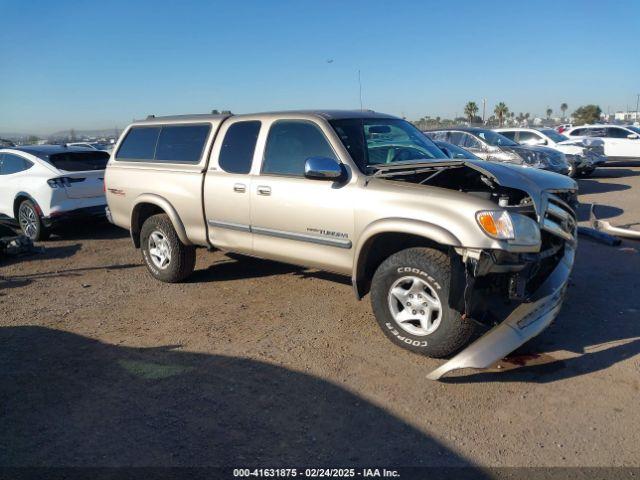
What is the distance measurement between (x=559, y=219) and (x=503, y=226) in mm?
890

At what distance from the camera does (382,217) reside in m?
4.14

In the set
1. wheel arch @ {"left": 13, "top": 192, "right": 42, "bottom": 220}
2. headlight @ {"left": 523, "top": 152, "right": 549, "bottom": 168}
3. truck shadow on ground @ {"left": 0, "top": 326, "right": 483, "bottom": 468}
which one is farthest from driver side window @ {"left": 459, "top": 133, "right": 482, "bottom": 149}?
truck shadow on ground @ {"left": 0, "top": 326, "right": 483, "bottom": 468}

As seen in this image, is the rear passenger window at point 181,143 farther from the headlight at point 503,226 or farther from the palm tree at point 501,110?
the palm tree at point 501,110

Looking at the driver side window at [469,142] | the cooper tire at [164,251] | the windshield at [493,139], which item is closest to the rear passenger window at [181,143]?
the cooper tire at [164,251]

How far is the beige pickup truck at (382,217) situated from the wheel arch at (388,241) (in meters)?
0.01

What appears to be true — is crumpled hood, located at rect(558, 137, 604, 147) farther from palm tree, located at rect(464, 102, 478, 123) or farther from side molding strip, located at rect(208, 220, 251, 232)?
palm tree, located at rect(464, 102, 478, 123)

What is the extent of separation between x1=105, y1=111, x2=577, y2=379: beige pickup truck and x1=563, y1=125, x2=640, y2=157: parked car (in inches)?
671

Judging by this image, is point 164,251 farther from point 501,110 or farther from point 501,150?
point 501,110

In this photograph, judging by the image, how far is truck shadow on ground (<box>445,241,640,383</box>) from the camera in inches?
151

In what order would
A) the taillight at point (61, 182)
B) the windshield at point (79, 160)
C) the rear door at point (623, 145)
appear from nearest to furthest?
the taillight at point (61, 182) → the windshield at point (79, 160) → the rear door at point (623, 145)

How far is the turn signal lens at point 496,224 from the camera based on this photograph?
3637mm

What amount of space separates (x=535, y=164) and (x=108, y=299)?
34.8ft

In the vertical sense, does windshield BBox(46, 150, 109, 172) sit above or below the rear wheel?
above

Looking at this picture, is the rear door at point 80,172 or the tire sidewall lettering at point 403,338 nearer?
the tire sidewall lettering at point 403,338
